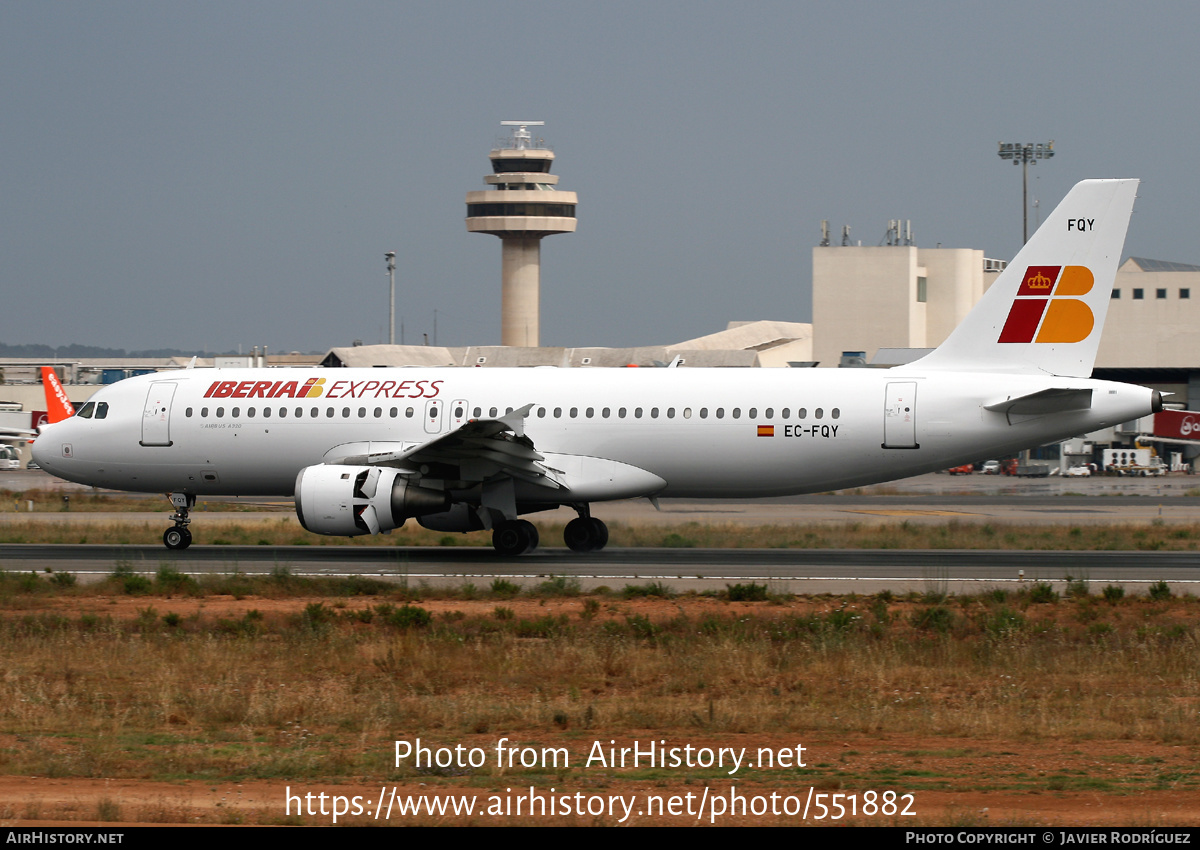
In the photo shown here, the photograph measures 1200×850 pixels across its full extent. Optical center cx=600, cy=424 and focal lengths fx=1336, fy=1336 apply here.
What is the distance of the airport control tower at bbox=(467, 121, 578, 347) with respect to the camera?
410 feet

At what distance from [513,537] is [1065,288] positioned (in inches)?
467

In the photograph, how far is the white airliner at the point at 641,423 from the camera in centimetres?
2517

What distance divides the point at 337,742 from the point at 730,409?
630 inches

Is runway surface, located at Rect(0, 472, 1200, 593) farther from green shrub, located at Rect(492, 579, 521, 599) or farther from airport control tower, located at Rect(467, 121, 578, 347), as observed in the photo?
airport control tower, located at Rect(467, 121, 578, 347)

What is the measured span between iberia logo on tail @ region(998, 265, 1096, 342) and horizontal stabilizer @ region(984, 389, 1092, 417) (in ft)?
5.40

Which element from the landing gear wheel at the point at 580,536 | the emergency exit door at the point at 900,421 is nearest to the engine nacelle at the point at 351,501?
the landing gear wheel at the point at 580,536

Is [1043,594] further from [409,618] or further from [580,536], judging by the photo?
[580,536]

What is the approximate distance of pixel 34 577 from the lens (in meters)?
21.0

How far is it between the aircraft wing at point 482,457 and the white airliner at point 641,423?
4 centimetres

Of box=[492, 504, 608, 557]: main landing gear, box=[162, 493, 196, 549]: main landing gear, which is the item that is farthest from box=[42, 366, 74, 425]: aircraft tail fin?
box=[492, 504, 608, 557]: main landing gear

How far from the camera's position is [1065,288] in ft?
85.7

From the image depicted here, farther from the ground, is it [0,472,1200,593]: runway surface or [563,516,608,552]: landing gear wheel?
[563,516,608,552]: landing gear wheel

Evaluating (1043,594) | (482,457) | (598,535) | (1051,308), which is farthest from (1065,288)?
(482,457)

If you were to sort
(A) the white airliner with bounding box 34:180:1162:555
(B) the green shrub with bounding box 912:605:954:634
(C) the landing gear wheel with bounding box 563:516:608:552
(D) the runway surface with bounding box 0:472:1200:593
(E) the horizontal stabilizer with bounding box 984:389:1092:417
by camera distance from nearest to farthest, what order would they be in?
(B) the green shrub with bounding box 912:605:954:634, (D) the runway surface with bounding box 0:472:1200:593, (E) the horizontal stabilizer with bounding box 984:389:1092:417, (A) the white airliner with bounding box 34:180:1162:555, (C) the landing gear wheel with bounding box 563:516:608:552
